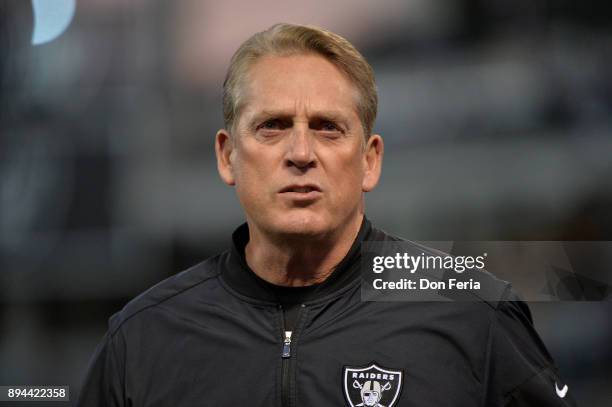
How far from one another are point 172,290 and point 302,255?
1.03ft

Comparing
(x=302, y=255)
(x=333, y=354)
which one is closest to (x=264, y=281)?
(x=302, y=255)

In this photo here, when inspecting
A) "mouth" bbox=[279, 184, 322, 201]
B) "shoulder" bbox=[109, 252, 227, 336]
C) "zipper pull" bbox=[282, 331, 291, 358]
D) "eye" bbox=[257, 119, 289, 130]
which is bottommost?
"zipper pull" bbox=[282, 331, 291, 358]

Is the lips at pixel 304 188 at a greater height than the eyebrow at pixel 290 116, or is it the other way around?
the eyebrow at pixel 290 116

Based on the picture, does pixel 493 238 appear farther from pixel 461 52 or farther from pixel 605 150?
pixel 461 52

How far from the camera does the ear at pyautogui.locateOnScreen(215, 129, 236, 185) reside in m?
1.67

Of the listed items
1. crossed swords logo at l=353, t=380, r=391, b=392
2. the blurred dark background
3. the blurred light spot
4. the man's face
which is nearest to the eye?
the man's face

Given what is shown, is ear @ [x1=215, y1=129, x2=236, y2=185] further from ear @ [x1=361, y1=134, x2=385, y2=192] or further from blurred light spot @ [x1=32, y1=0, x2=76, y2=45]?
blurred light spot @ [x1=32, y1=0, x2=76, y2=45]

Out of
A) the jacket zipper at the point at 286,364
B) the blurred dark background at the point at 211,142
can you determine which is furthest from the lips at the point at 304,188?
the blurred dark background at the point at 211,142

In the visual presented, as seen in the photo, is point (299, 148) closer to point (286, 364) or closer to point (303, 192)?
point (303, 192)

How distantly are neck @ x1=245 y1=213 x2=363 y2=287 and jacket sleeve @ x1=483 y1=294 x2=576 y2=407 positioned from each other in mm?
317

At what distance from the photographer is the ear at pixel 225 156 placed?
65.8 inches

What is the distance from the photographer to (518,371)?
4.85 ft

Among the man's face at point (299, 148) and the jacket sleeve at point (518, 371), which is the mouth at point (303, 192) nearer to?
the man's face at point (299, 148)

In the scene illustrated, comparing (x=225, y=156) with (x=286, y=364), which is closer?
(x=286, y=364)
